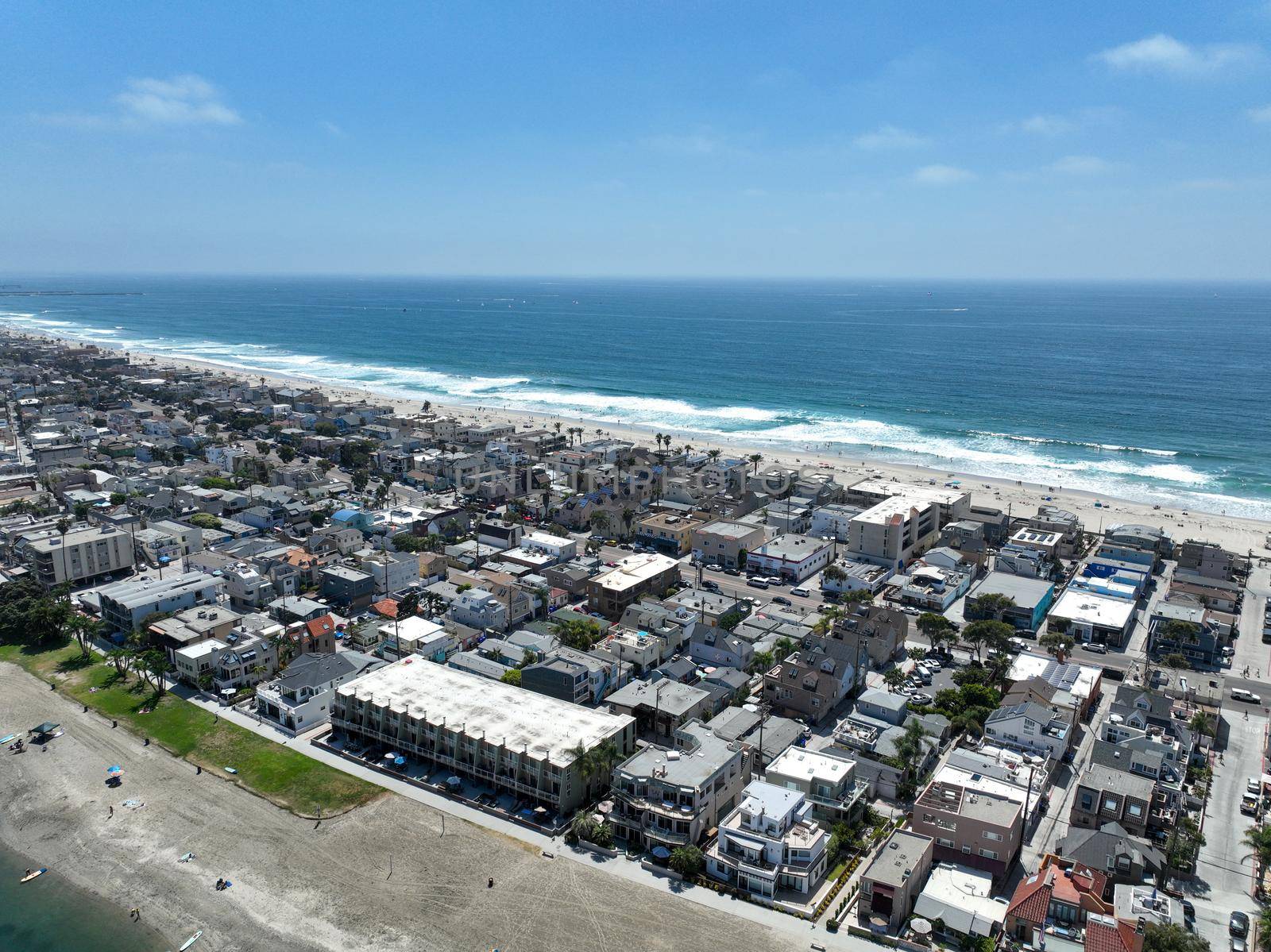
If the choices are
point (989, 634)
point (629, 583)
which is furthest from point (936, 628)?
point (629, 583)

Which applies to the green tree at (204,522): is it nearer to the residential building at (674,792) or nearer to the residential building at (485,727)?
the residential building at (485,727)

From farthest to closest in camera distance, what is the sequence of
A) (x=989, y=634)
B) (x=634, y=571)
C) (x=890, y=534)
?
(x=890, y=534) < (x=634, y=571) < (x=989, y=634)

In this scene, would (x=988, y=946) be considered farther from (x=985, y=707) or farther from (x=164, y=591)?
(x=164, y=591)

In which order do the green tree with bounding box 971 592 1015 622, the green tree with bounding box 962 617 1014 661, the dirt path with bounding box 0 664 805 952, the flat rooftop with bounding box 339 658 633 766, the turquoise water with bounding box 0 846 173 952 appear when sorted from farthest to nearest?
the green tree with bounding box 971 592 1015 622 < the green tree with bounding box 962 617 1014 661 < the flat rooftop with bounding box 339 658 633 766 < the turquoise water with bounding box 0 846 173 952 < the dirt path with bounding box 0 664 805 952

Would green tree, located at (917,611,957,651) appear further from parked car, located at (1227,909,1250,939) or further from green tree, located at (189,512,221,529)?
green tree, located at (189,512,221,529)

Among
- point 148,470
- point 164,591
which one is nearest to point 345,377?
point 148,470

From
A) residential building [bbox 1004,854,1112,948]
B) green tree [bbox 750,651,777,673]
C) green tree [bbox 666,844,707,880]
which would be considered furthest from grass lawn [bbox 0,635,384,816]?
residential building [bbox 1004,854,1112,948]

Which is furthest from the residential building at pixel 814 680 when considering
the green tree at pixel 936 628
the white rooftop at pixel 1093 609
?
the white rooftop at pixel 1093 609

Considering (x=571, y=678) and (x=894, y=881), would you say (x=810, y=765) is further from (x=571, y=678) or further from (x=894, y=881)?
(x=571, y=678)
